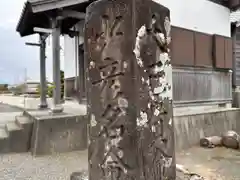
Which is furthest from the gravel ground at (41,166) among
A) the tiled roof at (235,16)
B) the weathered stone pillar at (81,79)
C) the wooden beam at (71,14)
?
the tiled roof at (235,16)

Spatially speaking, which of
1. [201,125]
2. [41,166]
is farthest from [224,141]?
[41,166]

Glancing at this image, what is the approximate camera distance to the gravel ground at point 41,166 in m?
3.89

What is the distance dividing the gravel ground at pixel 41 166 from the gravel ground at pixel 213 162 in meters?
2.24

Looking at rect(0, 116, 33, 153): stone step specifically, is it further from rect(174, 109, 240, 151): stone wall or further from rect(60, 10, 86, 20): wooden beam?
rect(174, 109, 240, 151): stone wall

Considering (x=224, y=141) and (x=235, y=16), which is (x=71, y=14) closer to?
(x=224, y=141)

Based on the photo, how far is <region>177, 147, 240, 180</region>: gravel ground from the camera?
14.0ft

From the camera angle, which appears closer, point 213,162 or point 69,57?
point 213,162

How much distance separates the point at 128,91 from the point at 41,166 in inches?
134

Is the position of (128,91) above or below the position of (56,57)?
below

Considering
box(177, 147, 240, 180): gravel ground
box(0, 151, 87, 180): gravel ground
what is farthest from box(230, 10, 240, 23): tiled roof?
box(0, 151, 87, 180): gravel ground

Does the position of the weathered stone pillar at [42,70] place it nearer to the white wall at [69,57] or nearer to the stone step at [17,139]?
the stone step at [17,139]

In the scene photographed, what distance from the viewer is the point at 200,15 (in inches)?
311

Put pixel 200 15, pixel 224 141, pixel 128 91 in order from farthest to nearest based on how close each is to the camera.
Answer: pixel 200 15 → pixel 224 141 → pixel 128 91

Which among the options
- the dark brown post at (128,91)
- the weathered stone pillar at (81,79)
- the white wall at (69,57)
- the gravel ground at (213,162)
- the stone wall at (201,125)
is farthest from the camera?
the white wall at (69,57)
